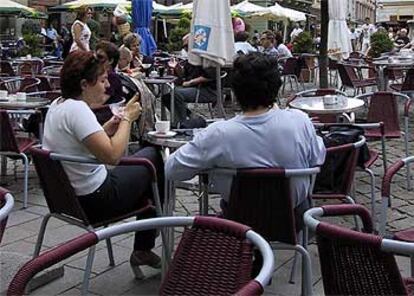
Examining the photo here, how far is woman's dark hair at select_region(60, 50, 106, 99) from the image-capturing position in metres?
3.05

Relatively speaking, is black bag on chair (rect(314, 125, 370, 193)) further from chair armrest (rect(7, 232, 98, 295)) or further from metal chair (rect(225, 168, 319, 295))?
chair armrest (rect(7, 232, 98, 295))

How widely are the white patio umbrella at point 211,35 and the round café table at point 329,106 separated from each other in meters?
0.81

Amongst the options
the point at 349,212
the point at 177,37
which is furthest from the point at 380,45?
the point at 349,212

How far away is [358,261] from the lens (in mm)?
1564

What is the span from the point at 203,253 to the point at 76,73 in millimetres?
1533

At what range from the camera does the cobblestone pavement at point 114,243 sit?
3.09m

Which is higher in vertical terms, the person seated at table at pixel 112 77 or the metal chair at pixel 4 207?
the person seated at table at pixel 112 77

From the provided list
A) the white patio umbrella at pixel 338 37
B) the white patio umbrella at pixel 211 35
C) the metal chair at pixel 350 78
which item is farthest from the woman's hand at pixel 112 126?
the metal chair at pixel 350 78

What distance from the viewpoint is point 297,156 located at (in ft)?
8.73

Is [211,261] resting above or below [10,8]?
below

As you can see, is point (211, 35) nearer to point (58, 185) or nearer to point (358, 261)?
point (58, 185)

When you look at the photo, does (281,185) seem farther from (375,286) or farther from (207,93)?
(207,93)

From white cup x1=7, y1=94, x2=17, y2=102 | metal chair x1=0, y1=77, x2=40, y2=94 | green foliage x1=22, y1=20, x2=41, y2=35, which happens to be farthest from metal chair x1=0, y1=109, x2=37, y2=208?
green foliage x1=22, y1=20, x2=41, y2=35

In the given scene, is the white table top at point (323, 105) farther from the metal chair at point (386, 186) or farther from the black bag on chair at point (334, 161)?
the metal chair at point (386, 186)
